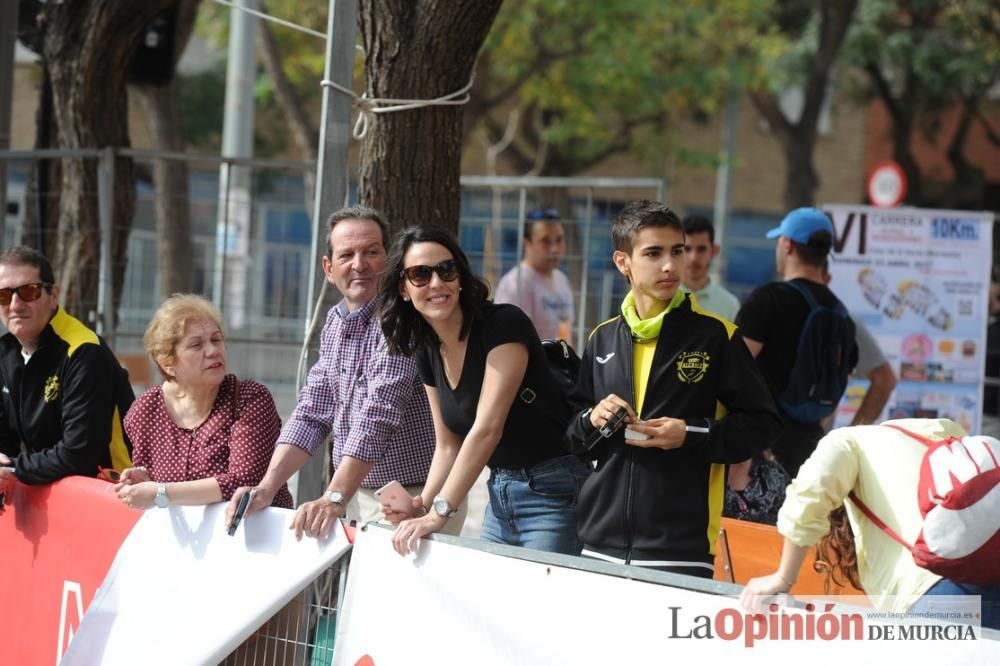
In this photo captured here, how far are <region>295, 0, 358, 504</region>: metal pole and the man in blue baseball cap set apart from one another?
1.78 meters

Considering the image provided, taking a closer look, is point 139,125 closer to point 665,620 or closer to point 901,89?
point 901,89

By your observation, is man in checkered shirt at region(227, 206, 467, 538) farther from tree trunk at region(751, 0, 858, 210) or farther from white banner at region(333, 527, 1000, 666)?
tree trunk at region(751, 0, 858, 210)

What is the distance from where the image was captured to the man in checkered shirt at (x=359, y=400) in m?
4.26

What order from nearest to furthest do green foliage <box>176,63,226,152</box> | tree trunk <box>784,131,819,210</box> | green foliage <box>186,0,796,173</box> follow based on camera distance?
green foliage <box>186,0,796,173</box> < tree trunk <box>784,131,819,210</box> < green foliage <box>176,63,226,152</box>

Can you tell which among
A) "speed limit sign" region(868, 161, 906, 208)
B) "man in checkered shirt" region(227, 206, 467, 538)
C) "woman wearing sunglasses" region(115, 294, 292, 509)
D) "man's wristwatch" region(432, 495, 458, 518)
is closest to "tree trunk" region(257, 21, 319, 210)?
"speed limit sign" region(868, 161, 906, 208)

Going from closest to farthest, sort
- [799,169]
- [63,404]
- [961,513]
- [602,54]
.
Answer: [961,513] → [63,404] → [602,54] → [799,169]

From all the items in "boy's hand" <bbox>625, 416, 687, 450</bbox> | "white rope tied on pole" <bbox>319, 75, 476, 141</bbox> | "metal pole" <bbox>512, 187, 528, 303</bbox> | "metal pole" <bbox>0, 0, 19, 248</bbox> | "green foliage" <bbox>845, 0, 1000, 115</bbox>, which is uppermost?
"green foliage" <bbox>845, 0, 1000, 115</bbox>

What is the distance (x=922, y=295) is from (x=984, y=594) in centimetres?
664

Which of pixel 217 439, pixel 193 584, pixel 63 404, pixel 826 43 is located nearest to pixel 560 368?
pixel 217 439

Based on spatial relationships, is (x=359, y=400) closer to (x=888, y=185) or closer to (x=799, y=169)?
(x=888, y=185)

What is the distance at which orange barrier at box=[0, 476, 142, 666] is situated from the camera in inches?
184

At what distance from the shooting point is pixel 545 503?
4109 millimetres

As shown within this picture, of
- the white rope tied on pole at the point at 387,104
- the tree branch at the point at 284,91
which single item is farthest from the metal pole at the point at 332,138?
the tree branch at the point at 284,91

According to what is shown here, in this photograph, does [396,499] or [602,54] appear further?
[602,54]
